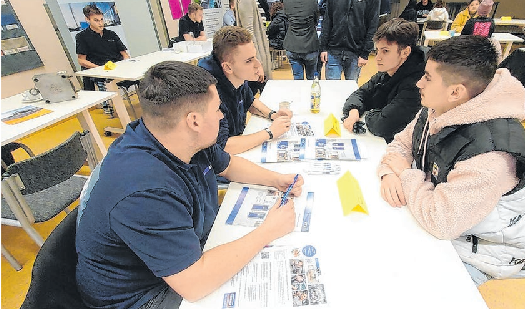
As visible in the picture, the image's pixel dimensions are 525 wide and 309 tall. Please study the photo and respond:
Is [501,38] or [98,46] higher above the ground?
[98,46]

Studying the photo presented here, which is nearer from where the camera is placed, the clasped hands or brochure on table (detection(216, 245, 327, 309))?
brochure on table (detection(216, 245, 327, 309))

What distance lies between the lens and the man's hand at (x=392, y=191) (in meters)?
1.04

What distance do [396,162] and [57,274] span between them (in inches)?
48.3

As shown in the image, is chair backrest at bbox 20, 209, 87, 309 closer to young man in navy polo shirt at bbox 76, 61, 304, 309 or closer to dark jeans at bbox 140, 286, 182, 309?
young man in navy polo shirt at bbox 76, 61, 304, 309

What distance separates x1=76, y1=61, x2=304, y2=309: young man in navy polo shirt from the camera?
715 millimetres

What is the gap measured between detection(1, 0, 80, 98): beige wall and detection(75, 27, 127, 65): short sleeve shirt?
0.43 meters

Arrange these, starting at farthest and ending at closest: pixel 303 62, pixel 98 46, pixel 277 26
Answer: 1. pixel 277 26
2. pixel 98 46
3. pixel 303 62

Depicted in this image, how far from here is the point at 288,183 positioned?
115 cm

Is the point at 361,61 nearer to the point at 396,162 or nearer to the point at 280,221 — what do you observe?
the point at 396,162

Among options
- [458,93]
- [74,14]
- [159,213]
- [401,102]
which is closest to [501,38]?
[401,102]

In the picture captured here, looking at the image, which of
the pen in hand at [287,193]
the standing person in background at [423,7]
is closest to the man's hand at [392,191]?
the pen in hand at [287,193]

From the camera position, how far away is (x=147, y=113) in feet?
2.79

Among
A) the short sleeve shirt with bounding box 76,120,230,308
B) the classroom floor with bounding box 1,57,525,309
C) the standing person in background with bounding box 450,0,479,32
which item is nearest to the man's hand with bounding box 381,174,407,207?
the short sleeve shirt with bounding box 76,120,230,308

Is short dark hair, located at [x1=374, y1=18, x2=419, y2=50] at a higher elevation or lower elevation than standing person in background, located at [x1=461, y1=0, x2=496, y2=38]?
higher
